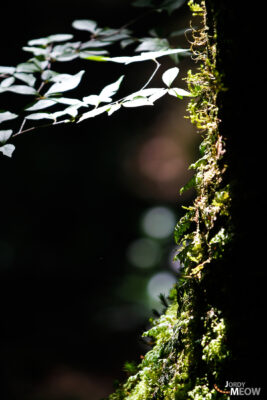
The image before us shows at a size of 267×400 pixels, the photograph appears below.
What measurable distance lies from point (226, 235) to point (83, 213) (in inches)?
101

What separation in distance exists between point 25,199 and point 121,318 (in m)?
1.49

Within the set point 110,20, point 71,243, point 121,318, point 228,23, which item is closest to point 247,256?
point 228,23

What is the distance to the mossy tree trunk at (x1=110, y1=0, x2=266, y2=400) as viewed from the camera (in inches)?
29.5

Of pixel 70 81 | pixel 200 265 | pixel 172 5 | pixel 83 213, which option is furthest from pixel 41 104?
pixel 83 213

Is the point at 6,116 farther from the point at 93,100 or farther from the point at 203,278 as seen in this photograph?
the point at 203,278

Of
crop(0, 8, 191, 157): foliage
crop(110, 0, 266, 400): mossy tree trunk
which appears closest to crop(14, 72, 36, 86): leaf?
crop(0, 8, 191, 157): foliage

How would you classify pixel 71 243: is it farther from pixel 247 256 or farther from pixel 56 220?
pixel 247 256

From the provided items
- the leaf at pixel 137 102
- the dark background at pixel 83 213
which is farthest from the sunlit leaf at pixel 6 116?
the dark background at pixel 83 213

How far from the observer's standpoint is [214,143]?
0.89m

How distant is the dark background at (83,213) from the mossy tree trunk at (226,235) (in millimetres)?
1987

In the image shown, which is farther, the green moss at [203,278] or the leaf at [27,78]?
the leaf at [27,78]

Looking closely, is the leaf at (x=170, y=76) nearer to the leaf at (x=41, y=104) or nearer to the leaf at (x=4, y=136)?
the leaf at (x=41, y=104)

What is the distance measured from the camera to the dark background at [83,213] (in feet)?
9.05

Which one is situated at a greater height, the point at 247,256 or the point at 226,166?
the point at 226,166
